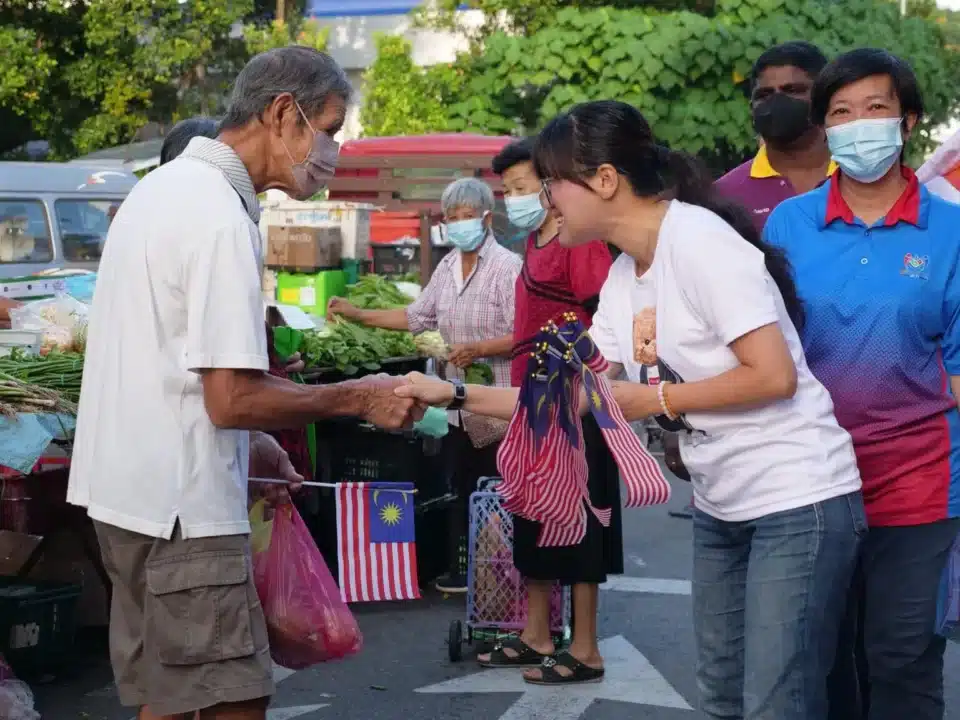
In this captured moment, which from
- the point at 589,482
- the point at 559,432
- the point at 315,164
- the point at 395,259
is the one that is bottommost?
the point at 589,482

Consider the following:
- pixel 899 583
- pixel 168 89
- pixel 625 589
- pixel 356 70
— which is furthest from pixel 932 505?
pixel 356 70

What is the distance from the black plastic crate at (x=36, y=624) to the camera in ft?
18.2

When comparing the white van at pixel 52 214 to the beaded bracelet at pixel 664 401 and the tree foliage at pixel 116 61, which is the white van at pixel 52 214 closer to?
the tree foliage at pixel 116 61

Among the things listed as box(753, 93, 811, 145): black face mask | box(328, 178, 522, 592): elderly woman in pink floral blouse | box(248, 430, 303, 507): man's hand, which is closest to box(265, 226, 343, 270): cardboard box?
box(328, 178, 522, 592): elderly woman in pink floral blouse

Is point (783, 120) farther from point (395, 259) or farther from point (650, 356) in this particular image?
point (395, 259)

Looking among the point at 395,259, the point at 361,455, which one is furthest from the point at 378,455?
the point at 395,259

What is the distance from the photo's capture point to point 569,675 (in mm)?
5797

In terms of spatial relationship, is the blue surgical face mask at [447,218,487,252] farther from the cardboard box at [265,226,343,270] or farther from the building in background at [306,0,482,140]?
the building in background at [306,0,482,140]

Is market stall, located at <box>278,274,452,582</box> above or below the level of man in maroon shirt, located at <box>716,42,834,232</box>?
→ below

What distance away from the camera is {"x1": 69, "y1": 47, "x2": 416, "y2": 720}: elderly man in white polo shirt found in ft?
9.96

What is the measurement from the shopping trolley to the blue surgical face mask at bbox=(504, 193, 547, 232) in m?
1.21

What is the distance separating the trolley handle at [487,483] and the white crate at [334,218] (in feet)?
15.2

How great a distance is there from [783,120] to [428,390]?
1888 millimetres

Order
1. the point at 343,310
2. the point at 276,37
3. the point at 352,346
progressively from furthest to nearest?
the point at 276,37 → the point at 343,310 → the point at 352,346
